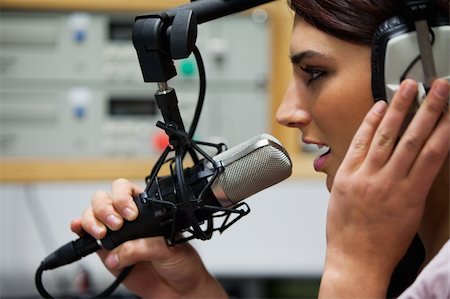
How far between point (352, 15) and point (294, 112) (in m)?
0.15

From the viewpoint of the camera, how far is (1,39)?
5.83 feet

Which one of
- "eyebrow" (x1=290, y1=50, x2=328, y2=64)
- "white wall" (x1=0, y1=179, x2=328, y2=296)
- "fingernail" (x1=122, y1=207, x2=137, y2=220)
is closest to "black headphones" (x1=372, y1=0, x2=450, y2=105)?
"eyebrow" (x1=290, y1=50, x2=328, y2=64)

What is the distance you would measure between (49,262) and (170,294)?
0.21 m

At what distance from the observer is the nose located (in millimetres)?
861

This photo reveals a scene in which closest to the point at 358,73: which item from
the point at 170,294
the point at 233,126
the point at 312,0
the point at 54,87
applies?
the point at 312,0

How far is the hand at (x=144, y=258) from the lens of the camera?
930 millimetres

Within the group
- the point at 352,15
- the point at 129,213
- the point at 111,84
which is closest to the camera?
the point at 352,15

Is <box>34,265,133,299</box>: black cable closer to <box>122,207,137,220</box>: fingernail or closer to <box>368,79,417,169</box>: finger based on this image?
<box>122,207,137,220</box>: fingernail

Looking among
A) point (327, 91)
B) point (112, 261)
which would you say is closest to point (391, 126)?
point (327, 91)

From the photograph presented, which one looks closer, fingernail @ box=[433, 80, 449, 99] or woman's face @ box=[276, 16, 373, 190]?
fingernail @ box=[433, 80, 449, 99]

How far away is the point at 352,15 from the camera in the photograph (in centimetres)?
78

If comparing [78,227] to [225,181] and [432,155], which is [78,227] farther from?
[432,155]

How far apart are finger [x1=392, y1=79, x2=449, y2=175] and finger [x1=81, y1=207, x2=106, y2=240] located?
1.43ft

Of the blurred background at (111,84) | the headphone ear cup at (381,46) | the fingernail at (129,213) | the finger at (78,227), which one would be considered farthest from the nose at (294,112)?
the blurred background at (111,84)
